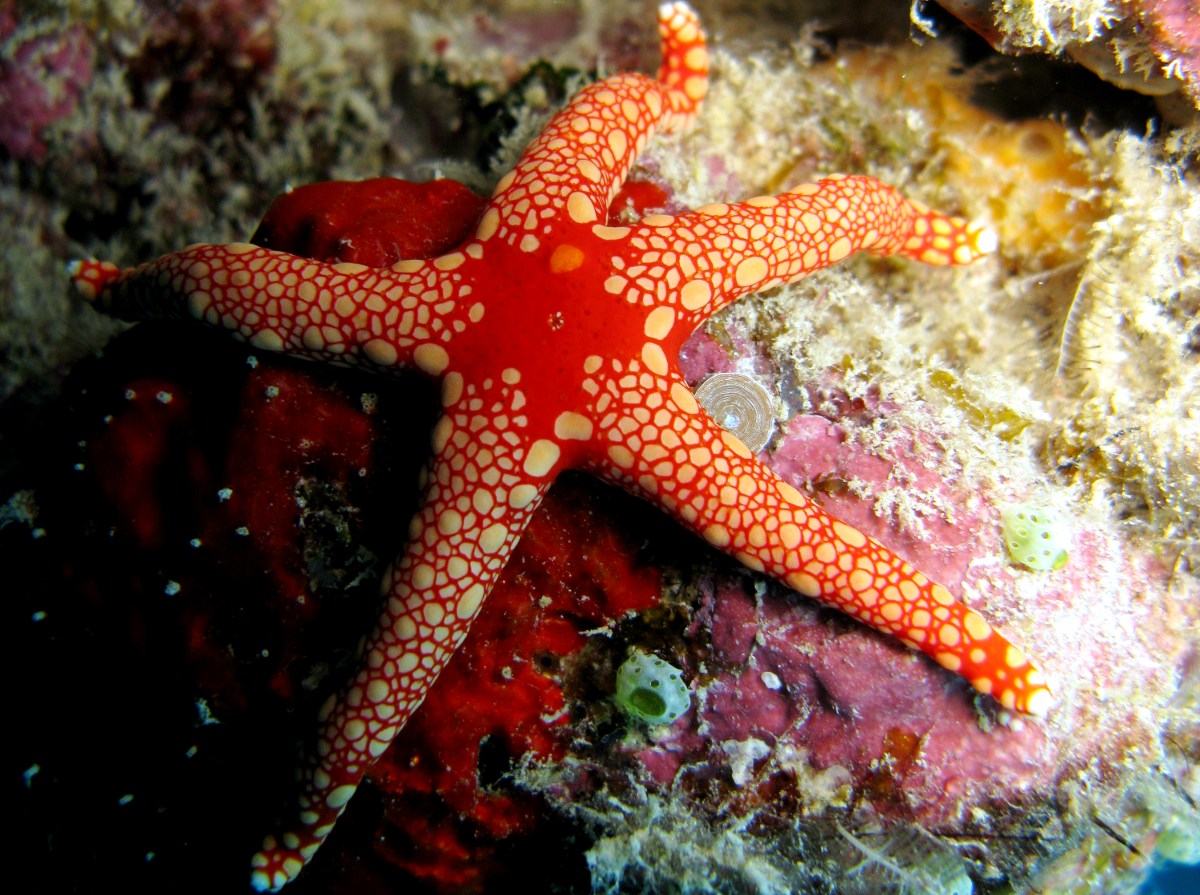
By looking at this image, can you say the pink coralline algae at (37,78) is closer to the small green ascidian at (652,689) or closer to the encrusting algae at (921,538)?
Answer: the encrusting algae at (921,538)

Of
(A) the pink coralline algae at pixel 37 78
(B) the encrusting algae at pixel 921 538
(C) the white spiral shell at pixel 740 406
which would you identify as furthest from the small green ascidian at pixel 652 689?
(A) the pink coralline algae at pixel 37 78

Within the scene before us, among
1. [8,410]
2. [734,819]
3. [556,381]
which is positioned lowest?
[8,410]

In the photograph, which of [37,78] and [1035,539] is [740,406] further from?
[37,78]

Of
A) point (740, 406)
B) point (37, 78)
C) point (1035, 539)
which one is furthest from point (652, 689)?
point (37, 78)

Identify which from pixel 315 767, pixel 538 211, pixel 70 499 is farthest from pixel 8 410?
pixel 538 211

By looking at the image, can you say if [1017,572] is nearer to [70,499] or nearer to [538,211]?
[538,211]

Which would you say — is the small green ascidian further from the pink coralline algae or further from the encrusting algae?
the pink coralline algae

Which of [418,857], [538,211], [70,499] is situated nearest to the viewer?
[538,211]
